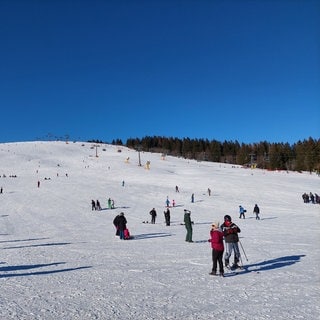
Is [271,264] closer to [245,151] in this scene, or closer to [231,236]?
[231,236]

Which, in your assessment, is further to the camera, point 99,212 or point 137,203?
point 137,203

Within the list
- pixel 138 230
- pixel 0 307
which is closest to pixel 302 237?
pixel 138 230

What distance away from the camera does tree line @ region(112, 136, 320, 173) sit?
11006 centimetres

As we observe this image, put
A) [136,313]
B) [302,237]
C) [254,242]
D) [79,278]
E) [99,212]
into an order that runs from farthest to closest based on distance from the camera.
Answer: [99,212]
[302,237]
[254,242]
[79,278]
[136,313]

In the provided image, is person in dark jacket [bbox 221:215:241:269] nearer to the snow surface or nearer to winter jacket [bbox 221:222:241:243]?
winter jacket [bbox 221:222:241:243]

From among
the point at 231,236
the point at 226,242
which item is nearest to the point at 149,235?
the point at 226,242

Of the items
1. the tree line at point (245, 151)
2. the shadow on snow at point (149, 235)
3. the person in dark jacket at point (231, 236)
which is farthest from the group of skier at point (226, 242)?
the tree line at point (245, 151)

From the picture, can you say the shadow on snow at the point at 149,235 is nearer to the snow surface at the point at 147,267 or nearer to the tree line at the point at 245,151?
the snow surface at the point at 147,267

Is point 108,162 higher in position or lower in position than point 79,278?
higher

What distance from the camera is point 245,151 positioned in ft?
464

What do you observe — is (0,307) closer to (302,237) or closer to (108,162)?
(302,237)

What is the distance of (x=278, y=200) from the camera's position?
140 ft

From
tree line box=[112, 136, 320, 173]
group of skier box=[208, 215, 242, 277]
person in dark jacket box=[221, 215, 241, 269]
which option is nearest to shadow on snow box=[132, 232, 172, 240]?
group of skier box=[208, 215, 242, 277]

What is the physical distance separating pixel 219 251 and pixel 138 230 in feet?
43.3
